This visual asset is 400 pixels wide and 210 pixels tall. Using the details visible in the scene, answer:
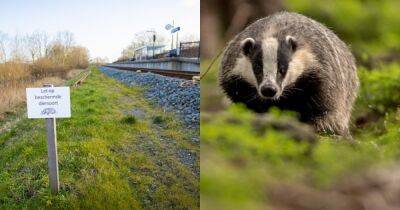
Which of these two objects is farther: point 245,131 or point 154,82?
point 154,82

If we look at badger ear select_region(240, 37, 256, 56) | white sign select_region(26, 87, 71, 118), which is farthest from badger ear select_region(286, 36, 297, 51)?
white sign select_region(26, 87, 71, 118)

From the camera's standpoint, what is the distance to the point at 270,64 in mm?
1925

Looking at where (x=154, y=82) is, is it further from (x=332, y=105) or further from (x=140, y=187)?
(x=332, y=105)

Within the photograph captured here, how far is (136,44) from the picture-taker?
298 cm

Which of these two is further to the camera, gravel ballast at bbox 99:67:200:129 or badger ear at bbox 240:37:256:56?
gravel ballast at bbox 99:67:200:129

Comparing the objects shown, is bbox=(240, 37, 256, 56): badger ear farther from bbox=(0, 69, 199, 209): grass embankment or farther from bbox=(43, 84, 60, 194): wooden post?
bbox=(43, 84, 60, 194): wooden post

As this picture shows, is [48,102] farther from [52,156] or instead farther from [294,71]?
[294,71]

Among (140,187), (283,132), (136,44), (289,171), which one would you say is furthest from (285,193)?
(136,44)

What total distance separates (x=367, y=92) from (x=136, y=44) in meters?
1.36

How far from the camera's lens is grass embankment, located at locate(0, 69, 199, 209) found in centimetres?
284

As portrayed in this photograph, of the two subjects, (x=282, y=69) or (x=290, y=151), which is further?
(x=290, y=151)

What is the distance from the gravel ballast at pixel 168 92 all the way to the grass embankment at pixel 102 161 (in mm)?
66

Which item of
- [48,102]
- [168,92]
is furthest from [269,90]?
[48,102]

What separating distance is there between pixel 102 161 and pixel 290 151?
4.05 feet
